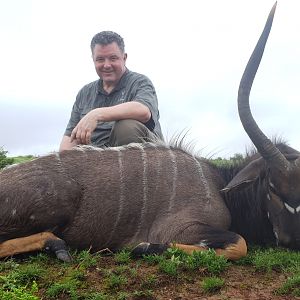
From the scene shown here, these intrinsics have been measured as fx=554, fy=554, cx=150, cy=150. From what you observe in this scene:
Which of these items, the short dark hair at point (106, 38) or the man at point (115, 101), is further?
the short dark hair at point (106, 38)

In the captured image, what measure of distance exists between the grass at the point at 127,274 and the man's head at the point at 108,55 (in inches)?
91.0

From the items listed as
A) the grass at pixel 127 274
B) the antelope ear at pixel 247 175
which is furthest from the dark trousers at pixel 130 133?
the grass at pixel 127 274

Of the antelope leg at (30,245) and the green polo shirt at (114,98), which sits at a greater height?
the green polo shirt at (114,98)

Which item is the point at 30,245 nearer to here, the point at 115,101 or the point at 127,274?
the point at 127,274

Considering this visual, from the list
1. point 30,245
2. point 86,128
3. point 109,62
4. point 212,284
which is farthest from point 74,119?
point 212,284

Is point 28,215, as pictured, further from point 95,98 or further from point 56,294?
point 95,98

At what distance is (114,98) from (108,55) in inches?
18.2

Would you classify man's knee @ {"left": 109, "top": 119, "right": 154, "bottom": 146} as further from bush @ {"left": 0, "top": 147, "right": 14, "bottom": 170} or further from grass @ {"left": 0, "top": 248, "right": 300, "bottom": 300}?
bush @ {"left": 0, "top": 147, "right": 14, "bottom": 170}

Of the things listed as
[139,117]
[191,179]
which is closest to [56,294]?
[191,179]

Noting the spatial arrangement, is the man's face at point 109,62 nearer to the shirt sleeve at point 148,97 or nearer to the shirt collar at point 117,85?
the shirt collar at point 117,85

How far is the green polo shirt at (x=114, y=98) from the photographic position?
18.7 ft

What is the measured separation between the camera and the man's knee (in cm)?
529

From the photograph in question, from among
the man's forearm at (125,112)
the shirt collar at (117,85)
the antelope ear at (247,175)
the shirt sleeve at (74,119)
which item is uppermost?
the shirt collar at (117,85)

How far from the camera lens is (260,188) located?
4.87 meters
